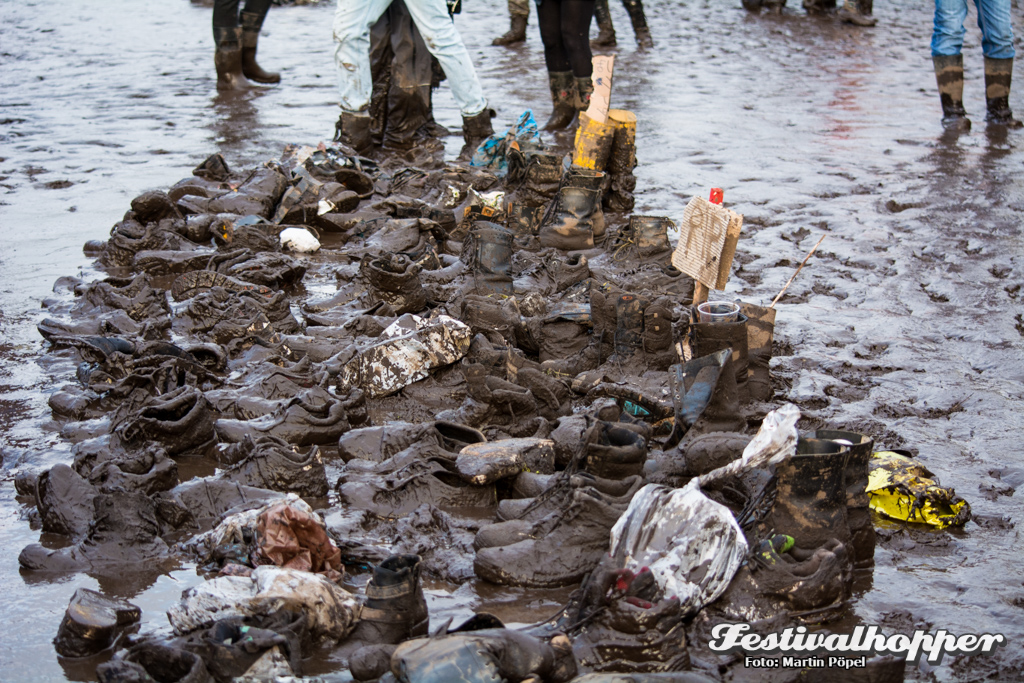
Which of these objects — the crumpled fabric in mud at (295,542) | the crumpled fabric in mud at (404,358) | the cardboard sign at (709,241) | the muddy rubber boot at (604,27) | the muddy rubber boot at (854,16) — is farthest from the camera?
the muddy rubber boot at (854,16)

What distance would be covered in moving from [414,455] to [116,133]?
585 cm

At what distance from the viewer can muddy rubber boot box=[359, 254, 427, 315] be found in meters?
4.18

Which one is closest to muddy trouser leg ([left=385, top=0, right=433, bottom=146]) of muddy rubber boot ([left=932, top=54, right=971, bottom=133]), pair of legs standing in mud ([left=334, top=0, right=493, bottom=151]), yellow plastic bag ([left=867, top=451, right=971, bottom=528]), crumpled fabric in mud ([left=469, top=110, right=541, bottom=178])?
pair of legs standing in mud ([left=334, top=0, right=493, bottom=151])

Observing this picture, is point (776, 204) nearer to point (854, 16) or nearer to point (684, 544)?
point (684, 544)

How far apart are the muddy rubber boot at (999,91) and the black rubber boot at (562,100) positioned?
3.39 meters

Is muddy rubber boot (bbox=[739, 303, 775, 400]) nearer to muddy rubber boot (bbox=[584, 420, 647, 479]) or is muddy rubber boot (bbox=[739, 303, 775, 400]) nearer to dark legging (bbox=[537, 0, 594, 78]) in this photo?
muddy rubber boot (bbox=[584, 420, 647, 479])

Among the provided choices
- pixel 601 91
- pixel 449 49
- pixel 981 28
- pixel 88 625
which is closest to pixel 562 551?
pixel 88 625

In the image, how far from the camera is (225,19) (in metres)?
8.80

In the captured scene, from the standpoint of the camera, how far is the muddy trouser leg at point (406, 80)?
6.98m

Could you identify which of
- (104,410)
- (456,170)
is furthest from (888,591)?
(456,170)

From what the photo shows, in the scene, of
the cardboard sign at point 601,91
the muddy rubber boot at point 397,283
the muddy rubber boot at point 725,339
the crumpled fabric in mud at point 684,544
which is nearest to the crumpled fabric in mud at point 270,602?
the crumpled fabric in mud at point 684,544

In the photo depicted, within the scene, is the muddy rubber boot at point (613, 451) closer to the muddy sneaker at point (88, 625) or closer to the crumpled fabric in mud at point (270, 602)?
the crumpled fabric in mud at point (270, 602)

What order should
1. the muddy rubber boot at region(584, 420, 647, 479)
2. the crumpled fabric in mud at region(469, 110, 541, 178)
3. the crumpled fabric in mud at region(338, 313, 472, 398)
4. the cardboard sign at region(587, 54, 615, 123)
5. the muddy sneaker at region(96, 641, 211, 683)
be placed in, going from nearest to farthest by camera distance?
the muddy sneaker at region(96, 641, 211, 683)
the muddy rubber boot at region(584, 420, 647, 479)
the crumpled fabric in mud at region(338, 313, 472, 398)
the cardboard sign at region(587, 54, 615, 123)
the crumpled fabric in mud at region(469, 110, 541, 178)

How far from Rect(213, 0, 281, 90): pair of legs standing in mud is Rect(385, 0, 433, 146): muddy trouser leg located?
249 centimetres
